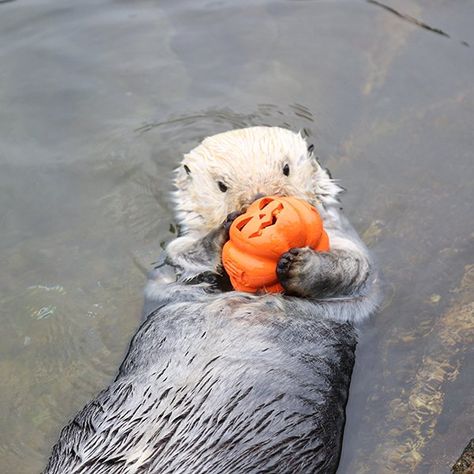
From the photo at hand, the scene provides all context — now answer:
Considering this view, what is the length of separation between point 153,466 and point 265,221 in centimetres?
140

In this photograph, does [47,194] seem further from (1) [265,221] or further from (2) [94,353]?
(1) [265,221]

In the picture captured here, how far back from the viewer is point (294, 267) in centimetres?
414

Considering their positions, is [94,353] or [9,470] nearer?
[9,470]

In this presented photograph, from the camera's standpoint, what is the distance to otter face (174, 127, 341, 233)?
184 inches

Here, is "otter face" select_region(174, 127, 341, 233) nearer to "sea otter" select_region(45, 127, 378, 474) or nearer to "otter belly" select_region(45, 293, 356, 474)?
"sea otter" select_region(45, 127, 378, 474)

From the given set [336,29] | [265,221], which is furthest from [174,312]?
[336,29]

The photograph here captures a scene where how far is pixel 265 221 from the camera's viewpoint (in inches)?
163

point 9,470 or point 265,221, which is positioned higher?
point 265,221

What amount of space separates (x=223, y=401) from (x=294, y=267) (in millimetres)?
867

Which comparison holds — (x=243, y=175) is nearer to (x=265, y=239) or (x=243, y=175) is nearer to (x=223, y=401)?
(x=265, y=239)

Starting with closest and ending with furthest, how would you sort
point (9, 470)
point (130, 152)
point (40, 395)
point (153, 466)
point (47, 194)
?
point (153, 466)
point (9, 470)
point (40, 395)
point (47, 194)
point (130, 152)

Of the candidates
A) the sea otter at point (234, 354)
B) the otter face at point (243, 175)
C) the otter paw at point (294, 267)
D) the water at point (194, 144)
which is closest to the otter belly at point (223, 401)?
the sea otter at point (234, 354)

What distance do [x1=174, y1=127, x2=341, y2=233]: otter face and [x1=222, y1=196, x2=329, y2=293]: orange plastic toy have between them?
34cm

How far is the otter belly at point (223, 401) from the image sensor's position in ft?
11.3
